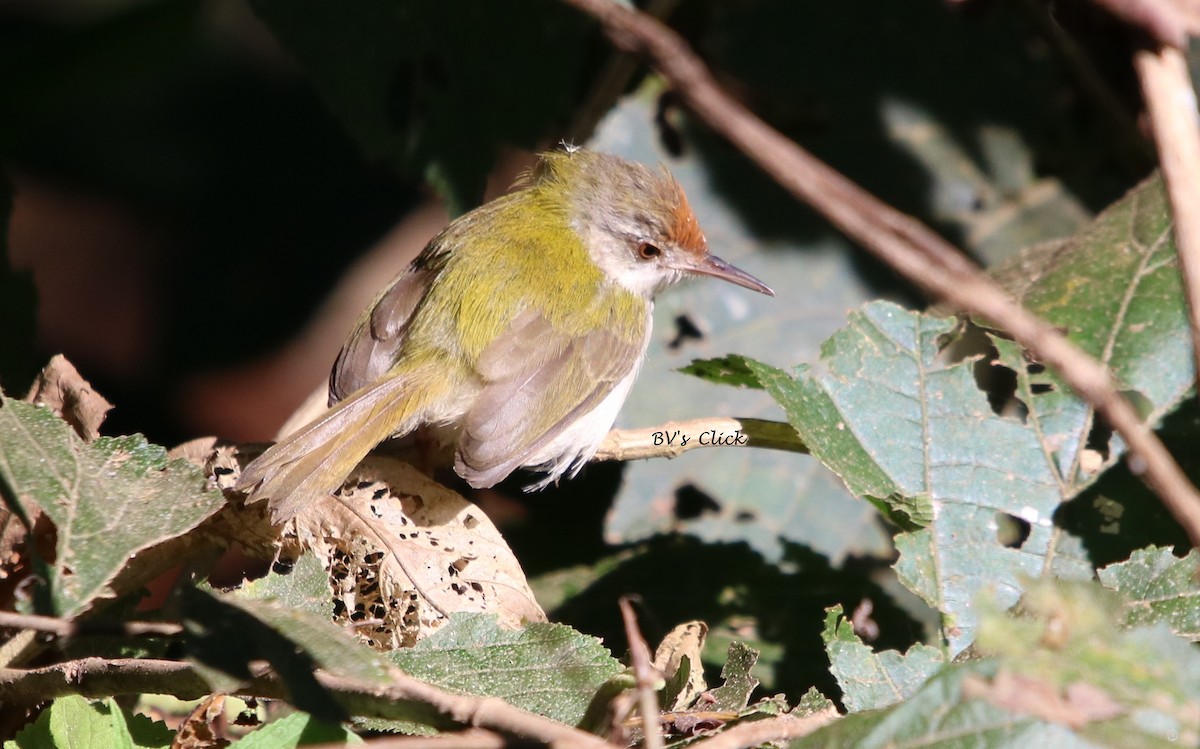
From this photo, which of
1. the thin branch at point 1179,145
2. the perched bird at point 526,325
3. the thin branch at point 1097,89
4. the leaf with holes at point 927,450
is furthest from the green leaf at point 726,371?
the thin branch at point 1097,89

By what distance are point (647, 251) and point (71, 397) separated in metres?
1.54

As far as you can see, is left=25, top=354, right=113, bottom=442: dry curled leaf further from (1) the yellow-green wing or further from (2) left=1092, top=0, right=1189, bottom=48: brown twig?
(2) left=1092, top=0, right=1189, bottom=48: brown twig

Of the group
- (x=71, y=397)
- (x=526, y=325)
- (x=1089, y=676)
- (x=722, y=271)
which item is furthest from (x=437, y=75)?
(x=1089, y=676)

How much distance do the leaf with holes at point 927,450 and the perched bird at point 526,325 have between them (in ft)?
2.12

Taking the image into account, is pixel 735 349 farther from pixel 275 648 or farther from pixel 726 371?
pixel 275 648

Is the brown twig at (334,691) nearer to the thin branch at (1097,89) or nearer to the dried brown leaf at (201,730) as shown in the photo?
the dried brown leaf at (201,730)

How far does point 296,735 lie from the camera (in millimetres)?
1472

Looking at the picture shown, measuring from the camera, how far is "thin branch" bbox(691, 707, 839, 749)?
1.43 meters

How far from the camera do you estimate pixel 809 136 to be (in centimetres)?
336

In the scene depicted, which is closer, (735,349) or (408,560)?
(408,560)

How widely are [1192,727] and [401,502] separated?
140cm

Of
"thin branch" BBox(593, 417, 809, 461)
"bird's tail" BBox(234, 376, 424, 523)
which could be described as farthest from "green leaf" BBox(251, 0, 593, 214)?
"thin branch" BBox(593, 417, 809, 461)

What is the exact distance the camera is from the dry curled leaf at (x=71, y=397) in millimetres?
1965

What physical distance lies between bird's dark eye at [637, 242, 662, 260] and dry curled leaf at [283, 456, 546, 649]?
3.75 ft
